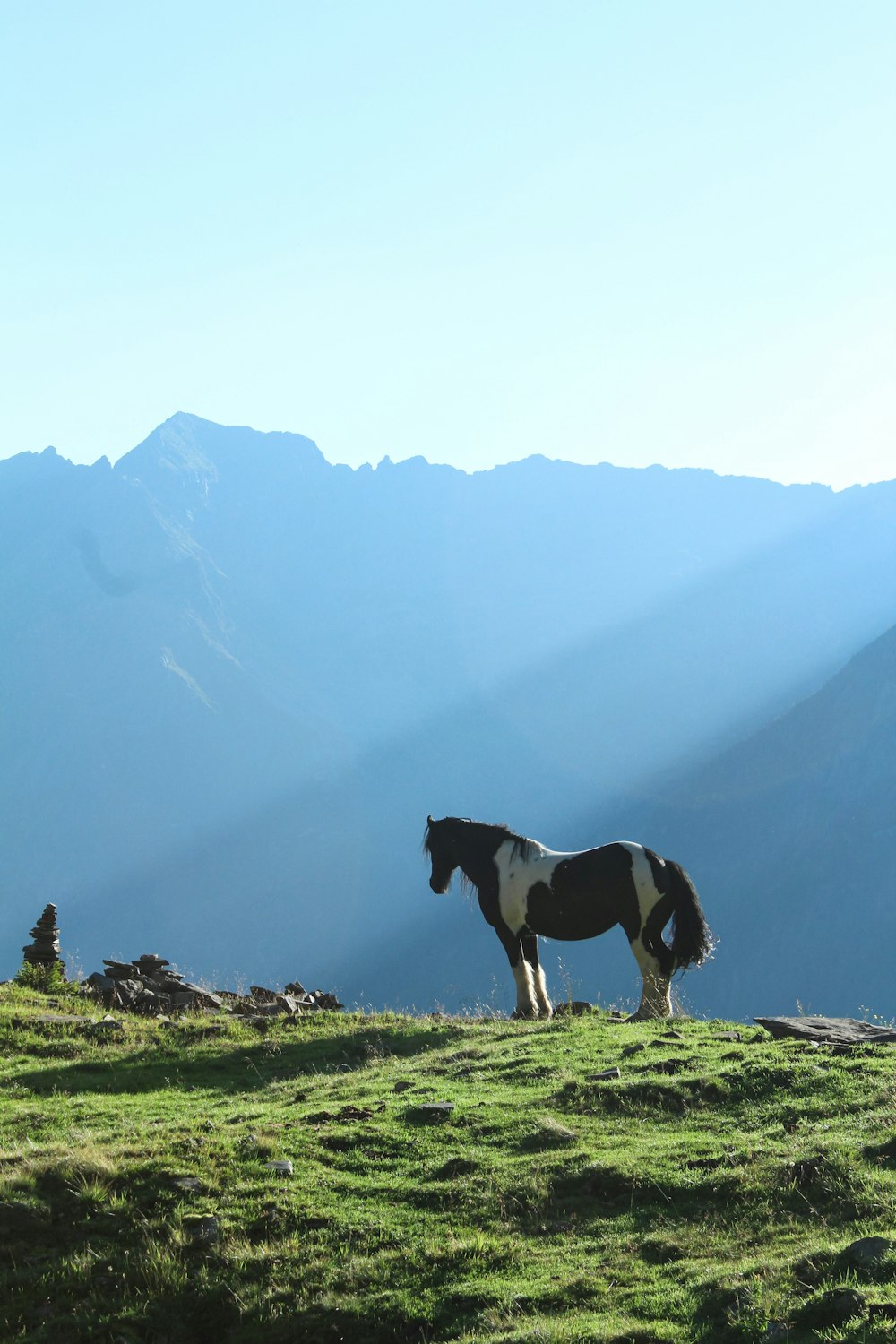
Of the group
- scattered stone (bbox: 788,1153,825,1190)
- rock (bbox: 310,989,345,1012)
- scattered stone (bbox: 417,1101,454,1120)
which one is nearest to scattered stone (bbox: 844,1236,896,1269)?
scattered stone (bbox: 788,1153,825,1190)

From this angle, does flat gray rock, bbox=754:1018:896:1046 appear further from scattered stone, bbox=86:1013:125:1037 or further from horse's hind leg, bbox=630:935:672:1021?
scattered stone, bbox=86:1013:125:1037

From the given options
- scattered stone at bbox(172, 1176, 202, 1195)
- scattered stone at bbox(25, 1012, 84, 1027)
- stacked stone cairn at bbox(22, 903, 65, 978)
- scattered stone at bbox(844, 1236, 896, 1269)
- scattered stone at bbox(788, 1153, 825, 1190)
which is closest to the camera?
scattered stone at bbox(844, 1236, 896, 1269)

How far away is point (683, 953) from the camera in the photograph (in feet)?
61.9

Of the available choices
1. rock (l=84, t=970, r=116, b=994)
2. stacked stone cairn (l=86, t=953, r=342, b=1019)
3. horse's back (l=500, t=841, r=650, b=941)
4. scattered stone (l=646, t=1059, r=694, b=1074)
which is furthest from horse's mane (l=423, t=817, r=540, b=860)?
scattered stone (l=646, t=1059, r=694, b=1074)

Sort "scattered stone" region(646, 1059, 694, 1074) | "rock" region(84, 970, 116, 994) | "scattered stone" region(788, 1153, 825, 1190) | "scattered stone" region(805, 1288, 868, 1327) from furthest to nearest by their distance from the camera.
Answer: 1. "rock" region(84, 970, 116, 994)
2. "scattered stone" region(646, 1059, 694, 1074)
3. "scattered stone" region(788, 1153, 825, 1190)
4. "scattered stone" region(805, 1288, 868, 1327)

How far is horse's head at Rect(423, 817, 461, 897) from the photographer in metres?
21.5

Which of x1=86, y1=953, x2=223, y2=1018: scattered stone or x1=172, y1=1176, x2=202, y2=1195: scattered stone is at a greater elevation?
x1=86, y1=953, x2=223, y2=1018: scattered stone

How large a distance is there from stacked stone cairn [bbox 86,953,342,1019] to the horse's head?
3140 mm

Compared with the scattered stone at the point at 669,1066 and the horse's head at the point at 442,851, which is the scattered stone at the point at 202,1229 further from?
the horse's head at the point at 442,851

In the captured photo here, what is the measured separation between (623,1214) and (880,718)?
182 meters

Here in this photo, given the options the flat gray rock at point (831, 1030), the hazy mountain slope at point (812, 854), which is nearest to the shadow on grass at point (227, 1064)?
the flat gray rock at point (831, 1030)

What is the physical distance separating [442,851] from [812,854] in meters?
158

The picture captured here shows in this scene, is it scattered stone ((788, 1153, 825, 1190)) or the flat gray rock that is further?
the flat gray rock

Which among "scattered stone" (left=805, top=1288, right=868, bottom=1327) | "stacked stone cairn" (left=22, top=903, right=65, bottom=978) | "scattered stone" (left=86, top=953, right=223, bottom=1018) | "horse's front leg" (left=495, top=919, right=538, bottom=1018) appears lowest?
"scattered stone" (left=805, top=1288, right=868, bottom=1327)
